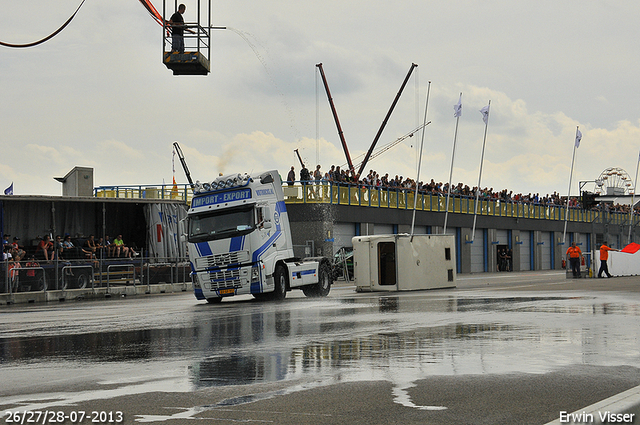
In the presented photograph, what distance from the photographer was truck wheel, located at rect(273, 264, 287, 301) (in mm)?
24359

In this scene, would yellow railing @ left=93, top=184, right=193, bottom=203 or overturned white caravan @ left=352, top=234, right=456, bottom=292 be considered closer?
overturned white caravan @ left=352, top=234, right=456, bottom=292

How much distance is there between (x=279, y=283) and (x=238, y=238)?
204cm

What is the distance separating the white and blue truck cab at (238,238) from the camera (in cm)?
2348

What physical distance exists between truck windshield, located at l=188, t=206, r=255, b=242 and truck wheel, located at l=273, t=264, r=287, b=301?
5.96 feet

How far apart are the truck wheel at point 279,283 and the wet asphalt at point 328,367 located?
23.6ft

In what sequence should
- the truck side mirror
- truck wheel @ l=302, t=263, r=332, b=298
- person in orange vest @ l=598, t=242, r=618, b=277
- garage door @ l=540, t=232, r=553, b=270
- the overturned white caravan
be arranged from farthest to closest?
garage door @ l=540, t=232, r=553, b=270, person in orange vest @ l=598, t=242, r=618, b=277, the overturned white caravan, truck wheel @ l=302, t=263, r=332, b=298, the truck side mirror

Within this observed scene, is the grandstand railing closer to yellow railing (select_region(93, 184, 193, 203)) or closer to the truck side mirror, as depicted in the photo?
yellow railing (select_region(93, 184, 193, 203))

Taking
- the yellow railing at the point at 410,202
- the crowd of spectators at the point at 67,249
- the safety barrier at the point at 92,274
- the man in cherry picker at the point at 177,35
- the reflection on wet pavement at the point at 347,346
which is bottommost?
the reflection on wet pavement at the point at 347,346

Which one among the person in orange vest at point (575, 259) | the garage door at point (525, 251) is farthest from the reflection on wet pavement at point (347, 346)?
the garage door at point (525, 251)

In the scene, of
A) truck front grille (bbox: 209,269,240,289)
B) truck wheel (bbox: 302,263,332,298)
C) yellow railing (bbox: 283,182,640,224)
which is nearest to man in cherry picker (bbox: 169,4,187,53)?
truck front grille (bbox: 209,269,240,289)

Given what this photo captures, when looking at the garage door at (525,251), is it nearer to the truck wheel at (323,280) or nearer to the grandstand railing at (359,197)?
the grandstand railing at (359,197)

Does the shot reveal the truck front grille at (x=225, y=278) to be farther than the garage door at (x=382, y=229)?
No

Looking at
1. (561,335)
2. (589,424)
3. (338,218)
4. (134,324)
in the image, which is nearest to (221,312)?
(134,324)

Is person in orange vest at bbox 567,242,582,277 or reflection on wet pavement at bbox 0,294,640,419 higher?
person in orange vest at bbox 567,242,582,277
